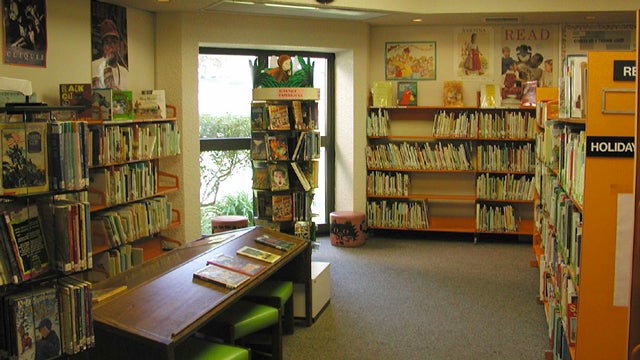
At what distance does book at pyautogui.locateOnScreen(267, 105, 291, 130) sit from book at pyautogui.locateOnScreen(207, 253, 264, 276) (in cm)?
181

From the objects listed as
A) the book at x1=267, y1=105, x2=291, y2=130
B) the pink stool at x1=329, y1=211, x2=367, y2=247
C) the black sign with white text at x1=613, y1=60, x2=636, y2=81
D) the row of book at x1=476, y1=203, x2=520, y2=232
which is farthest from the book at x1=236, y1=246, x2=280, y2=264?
the row of book at x1=476, y1=203, x2=520, y2=232

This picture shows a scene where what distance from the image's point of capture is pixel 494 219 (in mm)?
7680

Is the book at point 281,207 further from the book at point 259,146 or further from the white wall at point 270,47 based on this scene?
the white wall at point 270,47

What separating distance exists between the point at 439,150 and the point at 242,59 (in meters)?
2.52

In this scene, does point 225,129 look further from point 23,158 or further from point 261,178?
point 23,158

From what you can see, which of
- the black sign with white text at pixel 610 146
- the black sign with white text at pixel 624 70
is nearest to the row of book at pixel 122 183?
the black sign with white text at pixel 610 146

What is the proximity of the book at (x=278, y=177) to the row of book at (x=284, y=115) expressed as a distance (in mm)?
351

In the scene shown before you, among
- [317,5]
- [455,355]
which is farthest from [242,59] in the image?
[455,355]

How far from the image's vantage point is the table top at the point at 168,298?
2.94 meters

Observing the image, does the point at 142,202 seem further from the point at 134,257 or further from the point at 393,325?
the point at 393,325

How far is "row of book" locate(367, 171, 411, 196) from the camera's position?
309 inches

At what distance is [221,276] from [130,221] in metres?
2.04

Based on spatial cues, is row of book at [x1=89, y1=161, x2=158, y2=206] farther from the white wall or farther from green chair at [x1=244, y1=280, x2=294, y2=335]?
green chair at [x1=244, y1=280, x2=294, y2=335]

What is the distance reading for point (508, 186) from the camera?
7.66 meters
